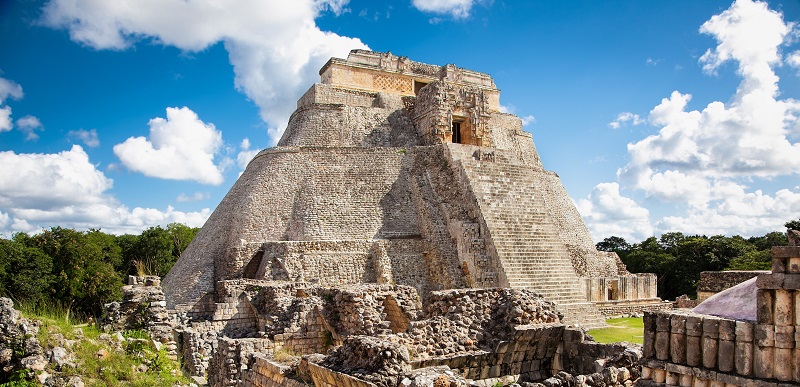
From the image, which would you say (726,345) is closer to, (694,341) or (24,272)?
(694,341)

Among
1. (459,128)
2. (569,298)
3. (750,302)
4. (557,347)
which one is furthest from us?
(459,128)

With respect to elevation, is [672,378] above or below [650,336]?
below

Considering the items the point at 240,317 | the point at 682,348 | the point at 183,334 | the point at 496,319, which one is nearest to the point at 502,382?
the point at 496,319

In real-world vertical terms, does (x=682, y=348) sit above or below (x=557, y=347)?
above

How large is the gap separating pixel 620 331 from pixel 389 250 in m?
8.03

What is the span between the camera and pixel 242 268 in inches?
818

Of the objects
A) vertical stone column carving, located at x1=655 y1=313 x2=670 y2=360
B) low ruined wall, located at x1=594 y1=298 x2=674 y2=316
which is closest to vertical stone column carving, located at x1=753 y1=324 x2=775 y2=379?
vertical stone column carving, located at x1=655 y1=313 x2=670 y2=360

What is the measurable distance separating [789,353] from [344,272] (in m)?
16.2

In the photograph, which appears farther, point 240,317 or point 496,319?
point 240,317

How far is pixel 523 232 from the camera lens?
21.1 meters

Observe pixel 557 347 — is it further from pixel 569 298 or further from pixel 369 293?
pixel 569 298

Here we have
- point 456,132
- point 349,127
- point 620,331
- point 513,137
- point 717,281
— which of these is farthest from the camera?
point 513,137

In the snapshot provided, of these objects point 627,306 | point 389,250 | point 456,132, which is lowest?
point 627,306

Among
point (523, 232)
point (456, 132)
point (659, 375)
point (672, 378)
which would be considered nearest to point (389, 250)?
point (523, 232)
